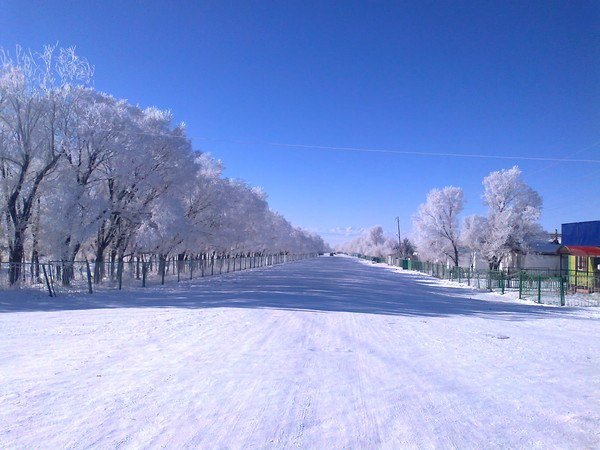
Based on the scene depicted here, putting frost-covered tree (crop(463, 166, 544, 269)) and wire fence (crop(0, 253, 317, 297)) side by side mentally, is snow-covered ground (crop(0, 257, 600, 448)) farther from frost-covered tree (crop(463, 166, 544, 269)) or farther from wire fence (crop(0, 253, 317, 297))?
frost-covered tree (crop(463, 166, 544, 269))

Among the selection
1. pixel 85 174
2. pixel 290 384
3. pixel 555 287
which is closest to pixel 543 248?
pixel 555 287

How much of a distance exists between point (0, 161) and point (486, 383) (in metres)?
24.6

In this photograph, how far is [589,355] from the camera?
10.0 metres

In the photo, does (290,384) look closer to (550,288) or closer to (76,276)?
(76,276)

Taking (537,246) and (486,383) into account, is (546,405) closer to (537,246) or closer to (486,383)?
(486,383)

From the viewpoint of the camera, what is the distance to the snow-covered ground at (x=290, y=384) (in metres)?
5.08

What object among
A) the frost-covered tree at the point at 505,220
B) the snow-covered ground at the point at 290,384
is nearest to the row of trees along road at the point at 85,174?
the snow-covered ground at the point at 290,384

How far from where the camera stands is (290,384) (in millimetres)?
6977

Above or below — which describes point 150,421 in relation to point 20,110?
below

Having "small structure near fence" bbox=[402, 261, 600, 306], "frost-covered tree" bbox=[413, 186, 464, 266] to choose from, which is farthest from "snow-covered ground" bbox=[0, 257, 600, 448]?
"frost-covered tree" bbox=[413, 186, 464, 266]

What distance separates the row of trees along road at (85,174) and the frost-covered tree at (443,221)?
32.1 m

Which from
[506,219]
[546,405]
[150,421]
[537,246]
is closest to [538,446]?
[546,405]

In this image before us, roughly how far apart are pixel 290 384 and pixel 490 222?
46.4 meters

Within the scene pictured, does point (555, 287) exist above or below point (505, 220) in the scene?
below
